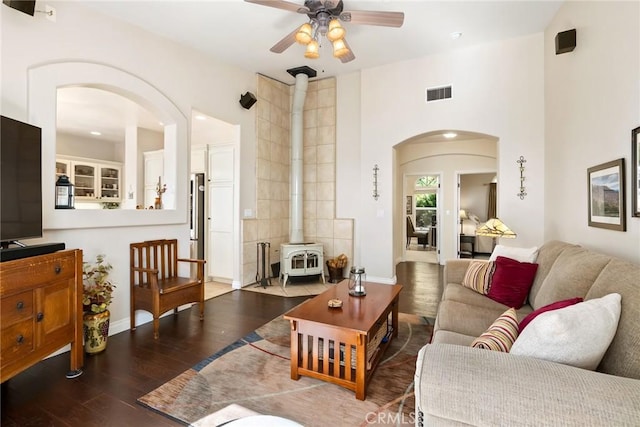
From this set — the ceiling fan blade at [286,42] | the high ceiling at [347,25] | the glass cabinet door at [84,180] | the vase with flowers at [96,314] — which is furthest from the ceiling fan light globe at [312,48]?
the glass cabinet door at [84,180]

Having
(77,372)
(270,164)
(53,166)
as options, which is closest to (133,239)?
(53,166)

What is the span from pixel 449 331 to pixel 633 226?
4.60ft

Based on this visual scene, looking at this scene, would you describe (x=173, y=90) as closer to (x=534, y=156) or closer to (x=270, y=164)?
(x=270, y=164)

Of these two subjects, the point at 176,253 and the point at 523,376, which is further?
the point at 176,253

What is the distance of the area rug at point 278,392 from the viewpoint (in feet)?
5.65

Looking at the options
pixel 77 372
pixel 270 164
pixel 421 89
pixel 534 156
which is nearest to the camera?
pixel 77 372

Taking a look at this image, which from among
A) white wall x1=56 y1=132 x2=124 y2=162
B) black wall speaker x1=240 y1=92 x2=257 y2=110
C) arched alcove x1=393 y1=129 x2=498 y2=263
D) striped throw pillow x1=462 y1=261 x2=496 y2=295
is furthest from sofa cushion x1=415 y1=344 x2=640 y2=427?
white wall x1=56 y1=132 x2=124 y2=162

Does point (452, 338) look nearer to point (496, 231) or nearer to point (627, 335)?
point (627, 335)

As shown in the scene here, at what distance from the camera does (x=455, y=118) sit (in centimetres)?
411

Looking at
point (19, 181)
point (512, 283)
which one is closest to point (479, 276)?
point (512, 283)

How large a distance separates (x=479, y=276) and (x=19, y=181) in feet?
11.8

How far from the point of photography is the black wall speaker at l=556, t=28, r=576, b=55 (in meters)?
2.72

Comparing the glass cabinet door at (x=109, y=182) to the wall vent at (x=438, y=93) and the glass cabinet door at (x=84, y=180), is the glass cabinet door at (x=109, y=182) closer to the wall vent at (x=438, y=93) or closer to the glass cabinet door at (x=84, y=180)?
the glass cabinet door at (x=84, y=180)

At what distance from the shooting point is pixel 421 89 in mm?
4297
